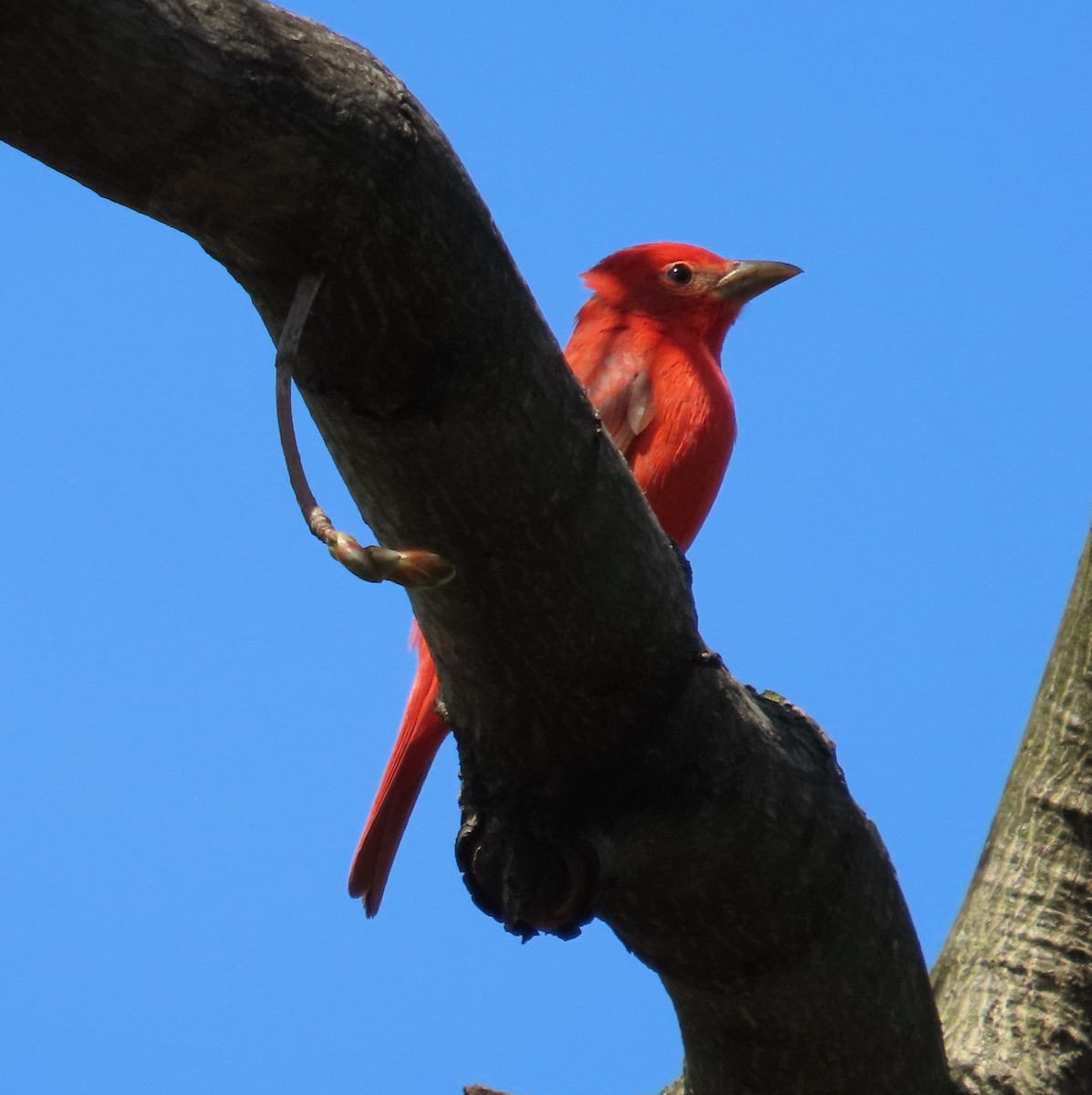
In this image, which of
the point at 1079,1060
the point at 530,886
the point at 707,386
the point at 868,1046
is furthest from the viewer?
the point at 707,386

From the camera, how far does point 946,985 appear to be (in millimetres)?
3488

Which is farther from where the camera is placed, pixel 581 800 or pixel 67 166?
pixel 581 800

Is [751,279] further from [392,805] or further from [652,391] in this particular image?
[392,805]

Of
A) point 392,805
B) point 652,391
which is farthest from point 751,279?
point 392,805

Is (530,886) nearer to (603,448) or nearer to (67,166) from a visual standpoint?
(603,448)

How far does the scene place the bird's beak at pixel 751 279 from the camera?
215 inches

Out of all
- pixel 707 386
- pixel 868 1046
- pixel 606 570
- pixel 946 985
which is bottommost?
pixel 868 1046

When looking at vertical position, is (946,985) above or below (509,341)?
below

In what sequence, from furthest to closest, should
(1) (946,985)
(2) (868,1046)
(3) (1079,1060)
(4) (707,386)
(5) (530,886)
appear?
(4) (707,386) → (1) (946,985) → (3) (1079,1060) → (2) (868,1046) → (5) (530,886)

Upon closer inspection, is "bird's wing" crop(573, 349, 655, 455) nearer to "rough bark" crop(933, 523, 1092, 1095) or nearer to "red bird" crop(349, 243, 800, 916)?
"red bird" crop(349, 243, 800, 916)

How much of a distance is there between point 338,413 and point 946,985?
2.17 m

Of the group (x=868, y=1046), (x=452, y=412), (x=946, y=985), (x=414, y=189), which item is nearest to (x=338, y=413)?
(x=452, y=412)

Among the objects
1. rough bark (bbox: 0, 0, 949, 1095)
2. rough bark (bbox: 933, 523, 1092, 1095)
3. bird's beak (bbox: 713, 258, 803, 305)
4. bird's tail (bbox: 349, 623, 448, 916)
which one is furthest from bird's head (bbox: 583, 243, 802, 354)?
rough bark (bbox: 0, 0, 949, 1095)

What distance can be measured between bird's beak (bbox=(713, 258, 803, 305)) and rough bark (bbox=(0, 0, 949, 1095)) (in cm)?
291
